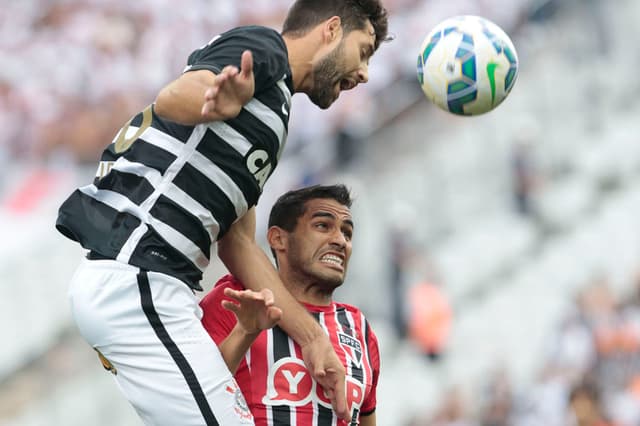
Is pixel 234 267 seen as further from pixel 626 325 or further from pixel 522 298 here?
pixel 522 298

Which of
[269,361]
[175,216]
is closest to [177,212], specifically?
[175,216]

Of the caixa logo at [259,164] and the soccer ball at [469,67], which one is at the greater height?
the soccer ball at [469,67]

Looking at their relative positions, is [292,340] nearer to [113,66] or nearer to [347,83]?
[347,83]

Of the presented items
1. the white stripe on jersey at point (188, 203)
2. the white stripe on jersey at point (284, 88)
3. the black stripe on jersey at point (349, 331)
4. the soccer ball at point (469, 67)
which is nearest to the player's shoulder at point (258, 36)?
the white stripe on jersey at point (284, 88)

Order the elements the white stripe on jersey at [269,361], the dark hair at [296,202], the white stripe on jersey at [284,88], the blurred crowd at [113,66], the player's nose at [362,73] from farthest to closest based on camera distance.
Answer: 1. the blurred crowd at [113,66]
2. the dark hair at [296,202]
3. the white stripe on jersey at [269,361]
4. the player's nose at [362,73]
5. the white stripe on jersey at [284,88]

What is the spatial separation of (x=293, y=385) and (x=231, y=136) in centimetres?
117

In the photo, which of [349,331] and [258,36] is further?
[349,331]

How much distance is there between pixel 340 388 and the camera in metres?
5.02

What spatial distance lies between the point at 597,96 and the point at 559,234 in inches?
106

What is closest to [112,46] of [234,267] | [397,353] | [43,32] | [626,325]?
[43,32]

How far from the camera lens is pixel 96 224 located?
4.62 meters

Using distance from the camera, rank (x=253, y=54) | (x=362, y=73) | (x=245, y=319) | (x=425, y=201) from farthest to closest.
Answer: (x=425, y=201)
(x=362, y=73)
(x=245, y=319)
(x=253, y=54)

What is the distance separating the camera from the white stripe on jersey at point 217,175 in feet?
15.0

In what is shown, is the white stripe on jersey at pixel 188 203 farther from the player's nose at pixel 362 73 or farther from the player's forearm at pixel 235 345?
the player's nose at pixel 362 73
